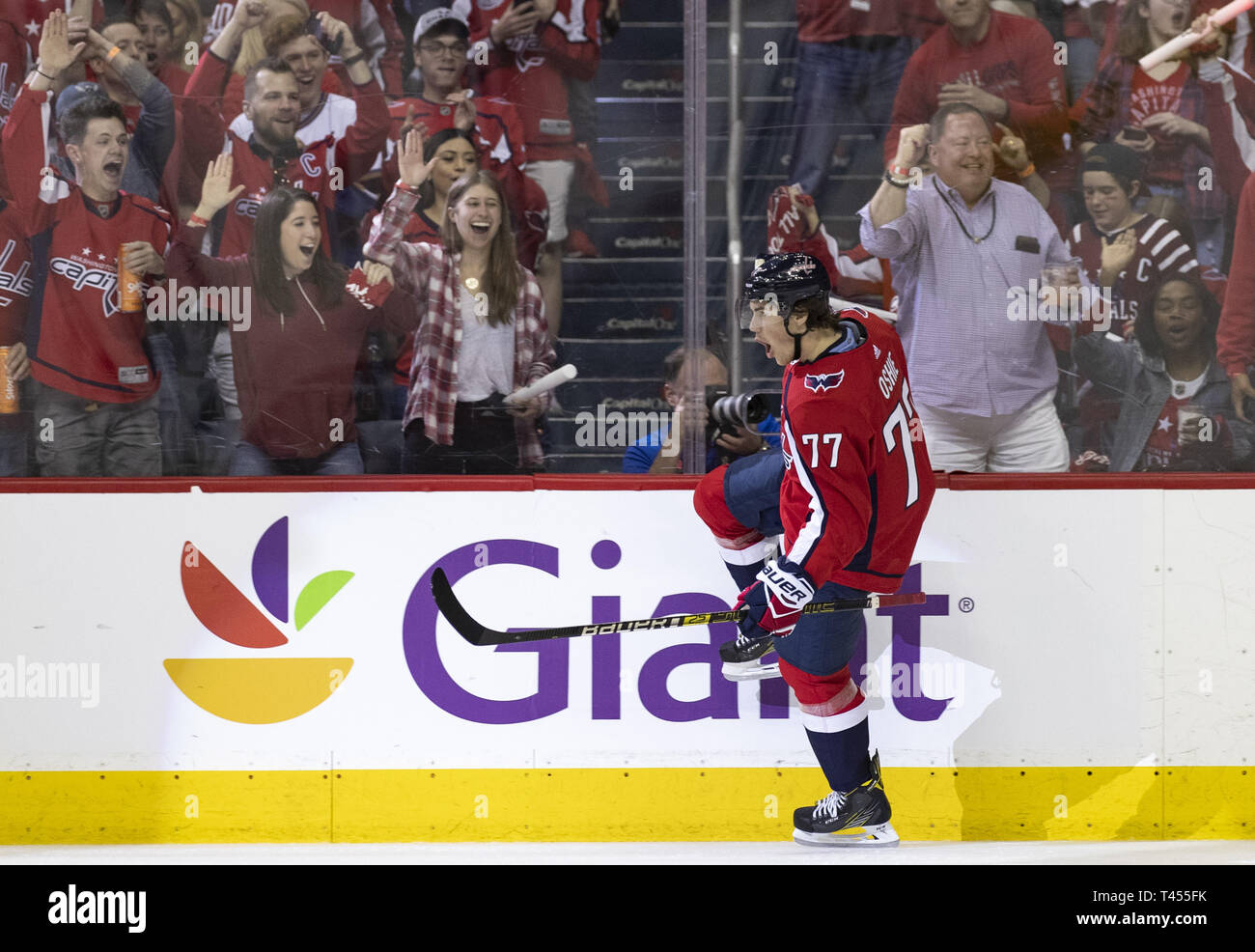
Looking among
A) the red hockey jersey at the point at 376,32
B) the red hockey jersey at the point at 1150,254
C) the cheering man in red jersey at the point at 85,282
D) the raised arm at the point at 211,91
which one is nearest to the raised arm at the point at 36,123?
the cheering man in red jersey at the point at 85,282

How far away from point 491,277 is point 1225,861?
2.35 meters

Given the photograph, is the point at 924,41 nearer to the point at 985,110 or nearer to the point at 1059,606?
the point at 985,110

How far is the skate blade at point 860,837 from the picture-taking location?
3.10 metres

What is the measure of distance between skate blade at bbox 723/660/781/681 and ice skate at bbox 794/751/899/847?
33 centimetres

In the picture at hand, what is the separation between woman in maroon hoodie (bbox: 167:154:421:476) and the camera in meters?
3.36

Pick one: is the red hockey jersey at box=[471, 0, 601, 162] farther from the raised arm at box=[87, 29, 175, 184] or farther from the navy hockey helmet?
the raised arm at box=[87, 29, 175, 184]

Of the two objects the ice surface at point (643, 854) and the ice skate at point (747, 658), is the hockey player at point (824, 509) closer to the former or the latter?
the ice skate at point (747, 658)

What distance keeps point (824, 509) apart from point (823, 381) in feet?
0.98

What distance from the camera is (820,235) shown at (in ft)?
11.0

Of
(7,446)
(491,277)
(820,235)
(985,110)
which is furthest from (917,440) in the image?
(7,446)

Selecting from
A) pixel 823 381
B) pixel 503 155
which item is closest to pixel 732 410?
pixel 823 381

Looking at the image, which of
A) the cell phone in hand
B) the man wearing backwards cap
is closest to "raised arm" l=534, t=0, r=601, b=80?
the man wearing backwards cap

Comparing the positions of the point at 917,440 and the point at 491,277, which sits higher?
the point at 491,277

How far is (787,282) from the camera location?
116 inches
